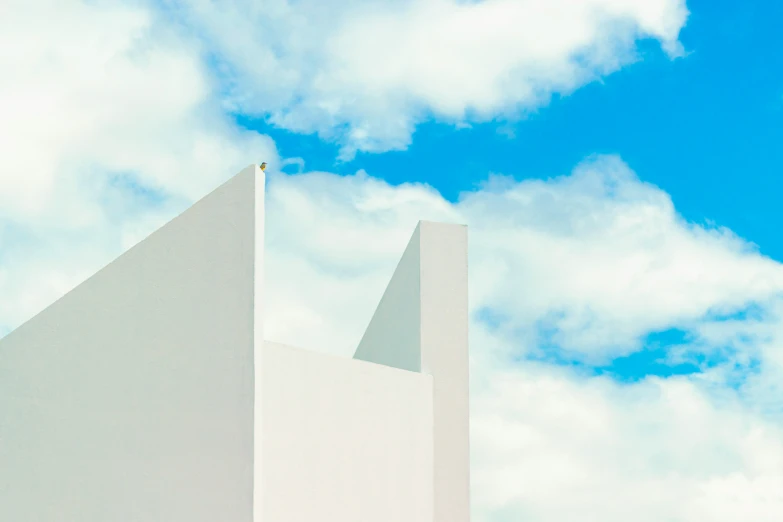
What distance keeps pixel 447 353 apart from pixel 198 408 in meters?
4.05

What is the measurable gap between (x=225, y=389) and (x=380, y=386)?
2.80 meters

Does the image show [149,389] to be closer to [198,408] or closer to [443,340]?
[198,408]

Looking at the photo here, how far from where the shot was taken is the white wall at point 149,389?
26.0 feet

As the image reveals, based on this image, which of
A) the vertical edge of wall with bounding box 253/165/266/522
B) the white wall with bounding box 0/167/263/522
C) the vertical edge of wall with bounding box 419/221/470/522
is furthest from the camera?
the vertical edge of wall with bounding box 419/221/470/522

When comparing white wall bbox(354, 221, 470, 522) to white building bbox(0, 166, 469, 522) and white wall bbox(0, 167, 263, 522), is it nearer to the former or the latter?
white building bbox(0, 166, 469, 522)

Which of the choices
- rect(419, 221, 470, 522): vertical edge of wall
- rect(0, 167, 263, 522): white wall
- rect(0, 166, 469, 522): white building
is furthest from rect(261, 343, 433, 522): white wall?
rect(0, 167, 263, 522): white wall

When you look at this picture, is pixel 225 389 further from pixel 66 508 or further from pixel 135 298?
pixel 66 508

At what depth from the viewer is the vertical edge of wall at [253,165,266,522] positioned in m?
7.77

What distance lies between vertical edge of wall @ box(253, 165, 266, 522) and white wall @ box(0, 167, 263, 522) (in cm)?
4

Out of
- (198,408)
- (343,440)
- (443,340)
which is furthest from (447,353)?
(198,408)

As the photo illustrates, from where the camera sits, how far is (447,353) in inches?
450

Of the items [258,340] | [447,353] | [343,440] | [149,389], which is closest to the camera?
[258,340]

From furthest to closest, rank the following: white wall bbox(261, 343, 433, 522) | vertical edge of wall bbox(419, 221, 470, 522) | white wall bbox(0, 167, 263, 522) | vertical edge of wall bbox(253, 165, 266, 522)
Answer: vertical edge of wall bbox(419, 221, 470, 522), white wall bbox(261, 343, 433, 522), white wall bbox(0, 167, 263, 522), vertical edge of wall bbox(253, 165, 266, 522)

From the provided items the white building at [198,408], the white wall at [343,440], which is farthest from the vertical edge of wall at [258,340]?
the white wall at [343,440]
